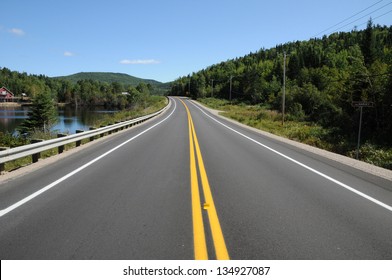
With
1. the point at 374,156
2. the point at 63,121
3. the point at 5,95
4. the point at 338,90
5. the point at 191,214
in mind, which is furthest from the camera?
A: the point at 5,95

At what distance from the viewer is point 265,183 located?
807 cm

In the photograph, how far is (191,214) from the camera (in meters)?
5.56

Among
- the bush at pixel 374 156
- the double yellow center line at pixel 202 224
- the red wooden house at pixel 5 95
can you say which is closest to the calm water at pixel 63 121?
the bush at pixel 374 156

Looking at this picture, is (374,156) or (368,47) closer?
(374,156)

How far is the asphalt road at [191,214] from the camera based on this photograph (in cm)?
420

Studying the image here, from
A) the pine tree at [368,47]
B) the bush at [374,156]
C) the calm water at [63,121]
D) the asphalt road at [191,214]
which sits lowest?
the calm water at [63,121]

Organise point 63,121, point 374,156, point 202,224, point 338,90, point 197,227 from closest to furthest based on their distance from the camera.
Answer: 1. point 197,227
2. point 202,224
3. point 374,156
4. point 338,90
5. point 63,121

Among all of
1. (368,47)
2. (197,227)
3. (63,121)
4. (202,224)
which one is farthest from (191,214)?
(63,121)

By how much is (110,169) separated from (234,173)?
3.50 m

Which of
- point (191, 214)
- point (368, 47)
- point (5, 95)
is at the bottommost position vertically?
point (191, 214)

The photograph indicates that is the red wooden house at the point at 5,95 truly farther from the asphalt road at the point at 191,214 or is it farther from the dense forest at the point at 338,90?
the asphalt road at the point at 191,214

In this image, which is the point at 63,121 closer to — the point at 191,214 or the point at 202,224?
the point at 191,214

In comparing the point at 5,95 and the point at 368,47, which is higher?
the point at 368,47
